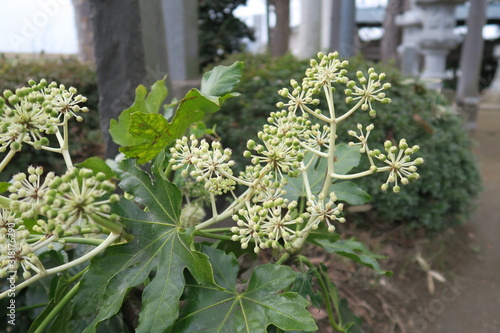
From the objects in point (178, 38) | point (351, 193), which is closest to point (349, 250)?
point (351, 193)

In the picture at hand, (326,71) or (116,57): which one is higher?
(326,71)

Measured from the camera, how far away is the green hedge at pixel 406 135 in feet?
10.1

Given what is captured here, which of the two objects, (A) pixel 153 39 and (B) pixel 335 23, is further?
(B) pixel 335 23

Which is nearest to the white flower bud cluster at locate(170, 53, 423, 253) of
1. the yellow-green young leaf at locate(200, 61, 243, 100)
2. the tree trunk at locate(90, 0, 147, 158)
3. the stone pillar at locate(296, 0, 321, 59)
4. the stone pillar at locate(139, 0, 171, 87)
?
the yellow-green young leaf at locate(200, 61, 243, 100)

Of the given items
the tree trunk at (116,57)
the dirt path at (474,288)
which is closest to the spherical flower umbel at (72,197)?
the tree trunk at (116,57)

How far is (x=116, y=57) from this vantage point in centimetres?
269

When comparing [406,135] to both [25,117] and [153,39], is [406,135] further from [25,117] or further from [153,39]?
[25,117]

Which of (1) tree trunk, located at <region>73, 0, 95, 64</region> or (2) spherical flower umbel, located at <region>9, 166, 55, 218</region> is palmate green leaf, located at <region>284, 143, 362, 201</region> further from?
(1) tree trunk, located at <region>73, 0, 95, 64</region>

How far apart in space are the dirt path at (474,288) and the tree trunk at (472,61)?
251 centimetres

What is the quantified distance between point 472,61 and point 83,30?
6754mm

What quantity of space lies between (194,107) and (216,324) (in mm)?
450

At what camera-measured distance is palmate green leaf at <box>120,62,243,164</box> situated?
0.86 meters

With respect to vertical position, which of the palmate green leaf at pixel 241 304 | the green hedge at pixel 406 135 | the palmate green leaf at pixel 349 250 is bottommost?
the green hedge at pixel 406 135

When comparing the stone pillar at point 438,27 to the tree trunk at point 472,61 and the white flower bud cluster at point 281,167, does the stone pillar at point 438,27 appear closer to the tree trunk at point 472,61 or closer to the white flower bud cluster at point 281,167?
the tree trunk at point 472,61
